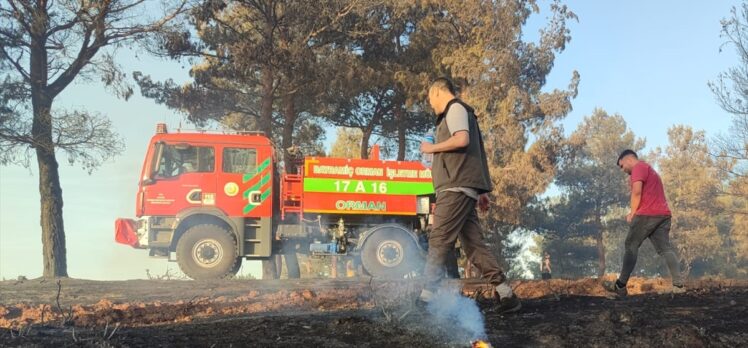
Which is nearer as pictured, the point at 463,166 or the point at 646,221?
the point at 463,166

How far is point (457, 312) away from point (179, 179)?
353 inches

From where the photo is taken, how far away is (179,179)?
39.5 ft

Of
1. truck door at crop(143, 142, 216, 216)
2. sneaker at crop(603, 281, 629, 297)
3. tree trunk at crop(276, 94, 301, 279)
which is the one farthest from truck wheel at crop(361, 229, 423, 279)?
sneaker at crop(603, 281, 629, 297)

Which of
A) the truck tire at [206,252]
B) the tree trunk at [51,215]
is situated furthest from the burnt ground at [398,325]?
the tree trunk at [51,215]

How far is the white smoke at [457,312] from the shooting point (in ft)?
12.7

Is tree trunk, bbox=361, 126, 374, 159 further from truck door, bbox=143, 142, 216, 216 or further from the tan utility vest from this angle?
the tan utility vest

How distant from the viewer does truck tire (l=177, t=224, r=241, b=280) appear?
463 inches

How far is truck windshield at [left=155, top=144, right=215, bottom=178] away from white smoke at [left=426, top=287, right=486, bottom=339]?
8434mm

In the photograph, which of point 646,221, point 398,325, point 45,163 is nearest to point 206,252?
point 45,163

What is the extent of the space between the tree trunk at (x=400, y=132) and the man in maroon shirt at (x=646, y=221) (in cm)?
1602

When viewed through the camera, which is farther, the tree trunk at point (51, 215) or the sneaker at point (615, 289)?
the tree trunk at point (51, 215)

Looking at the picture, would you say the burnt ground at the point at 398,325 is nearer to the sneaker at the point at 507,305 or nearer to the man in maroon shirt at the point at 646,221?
the sneaker at the point at 507,305

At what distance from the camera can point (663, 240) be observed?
723 cm

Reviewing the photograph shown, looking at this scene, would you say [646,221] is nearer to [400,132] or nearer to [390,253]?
[390,253]
